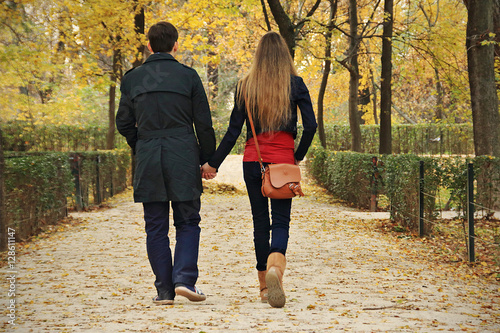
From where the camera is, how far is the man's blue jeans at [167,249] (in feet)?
15.8

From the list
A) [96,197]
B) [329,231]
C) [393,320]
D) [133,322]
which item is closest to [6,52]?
[96,197]

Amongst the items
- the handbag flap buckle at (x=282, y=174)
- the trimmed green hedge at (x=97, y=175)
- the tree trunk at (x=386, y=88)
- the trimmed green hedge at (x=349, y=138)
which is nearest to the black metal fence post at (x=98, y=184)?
the trimmed green hedge at (x=97, y=175)

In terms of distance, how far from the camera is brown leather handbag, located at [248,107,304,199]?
4664mm

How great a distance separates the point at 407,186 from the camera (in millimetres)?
10258

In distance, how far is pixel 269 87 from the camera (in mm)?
4738

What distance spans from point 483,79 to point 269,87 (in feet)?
26.5

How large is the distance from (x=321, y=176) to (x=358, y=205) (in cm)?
564

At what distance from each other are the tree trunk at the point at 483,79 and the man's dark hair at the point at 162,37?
26.9 feet

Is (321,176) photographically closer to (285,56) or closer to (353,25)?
(353,25)

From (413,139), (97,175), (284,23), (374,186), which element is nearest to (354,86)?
(284,23)

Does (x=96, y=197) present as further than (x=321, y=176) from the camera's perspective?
No

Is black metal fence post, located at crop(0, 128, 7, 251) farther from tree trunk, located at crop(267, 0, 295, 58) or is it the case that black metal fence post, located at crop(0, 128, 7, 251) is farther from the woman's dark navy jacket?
tree trunk, located at crop(267, 0, 295, 58)

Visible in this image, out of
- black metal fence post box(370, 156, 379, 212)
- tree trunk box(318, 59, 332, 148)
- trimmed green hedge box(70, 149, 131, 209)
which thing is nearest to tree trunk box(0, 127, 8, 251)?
trimmed green hedge box(70, 149, 131, 209)

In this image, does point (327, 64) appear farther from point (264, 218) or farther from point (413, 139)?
point (264, 218)
